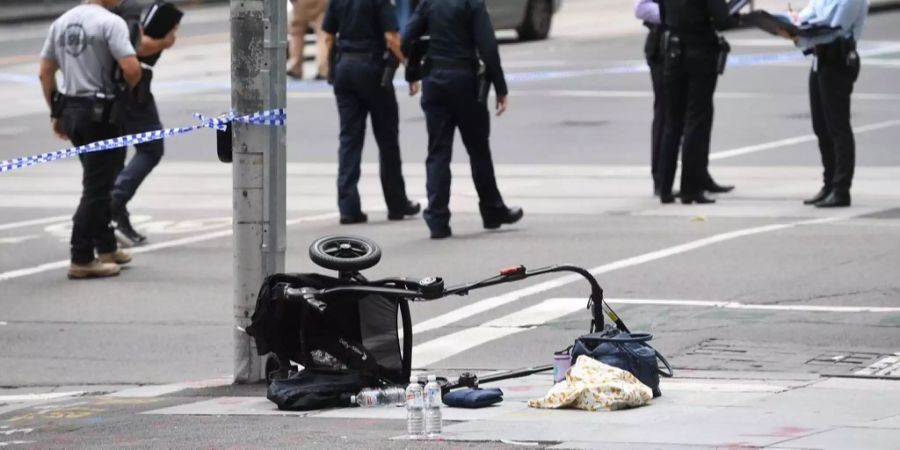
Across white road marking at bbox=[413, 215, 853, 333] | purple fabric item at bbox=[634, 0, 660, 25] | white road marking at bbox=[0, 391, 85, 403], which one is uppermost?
purple fabric item at bbox=[634, 0, 660, 25]

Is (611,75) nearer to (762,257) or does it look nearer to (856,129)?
(856,129)

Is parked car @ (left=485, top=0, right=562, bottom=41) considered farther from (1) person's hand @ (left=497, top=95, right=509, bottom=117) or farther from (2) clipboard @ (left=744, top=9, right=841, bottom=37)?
(1) person's hand @ (left=497, top=95, right=509, bottom=117)

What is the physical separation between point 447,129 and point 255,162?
470 centimetres

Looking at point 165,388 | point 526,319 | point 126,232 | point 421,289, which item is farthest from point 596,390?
point 126,232

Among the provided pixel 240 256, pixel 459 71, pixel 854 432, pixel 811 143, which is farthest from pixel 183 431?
pixel 811 143

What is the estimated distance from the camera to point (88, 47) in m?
12.7

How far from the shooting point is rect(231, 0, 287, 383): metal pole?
9.65 m

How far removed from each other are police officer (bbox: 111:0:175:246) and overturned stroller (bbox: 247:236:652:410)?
4.63 m

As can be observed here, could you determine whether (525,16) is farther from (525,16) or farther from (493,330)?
(493,330)

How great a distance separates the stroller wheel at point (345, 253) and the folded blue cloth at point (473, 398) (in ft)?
2.53

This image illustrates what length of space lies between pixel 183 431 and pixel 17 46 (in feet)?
93.0

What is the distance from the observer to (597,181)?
17.3 metres

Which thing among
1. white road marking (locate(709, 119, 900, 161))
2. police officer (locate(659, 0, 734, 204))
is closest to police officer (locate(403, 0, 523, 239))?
police officer (locate(659, 0, 734, 204))

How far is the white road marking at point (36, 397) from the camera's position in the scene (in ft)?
31.6
